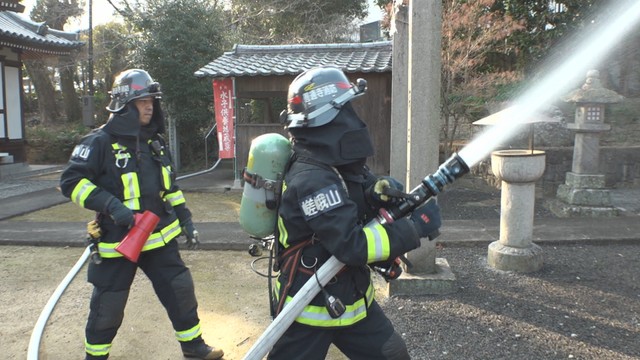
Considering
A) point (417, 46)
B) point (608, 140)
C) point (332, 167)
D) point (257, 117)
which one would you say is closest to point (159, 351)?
point (332, 167)

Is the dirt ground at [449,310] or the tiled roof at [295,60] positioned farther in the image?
the tiled roof at [295,60]

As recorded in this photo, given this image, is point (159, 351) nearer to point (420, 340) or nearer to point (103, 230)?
point (103, 230)

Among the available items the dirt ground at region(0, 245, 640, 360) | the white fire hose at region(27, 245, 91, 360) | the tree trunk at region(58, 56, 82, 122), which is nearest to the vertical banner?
the dirt ground at region(0, 245, 640, 360)

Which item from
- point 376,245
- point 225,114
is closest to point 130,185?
point 376,245

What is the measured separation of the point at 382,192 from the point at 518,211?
124 inches

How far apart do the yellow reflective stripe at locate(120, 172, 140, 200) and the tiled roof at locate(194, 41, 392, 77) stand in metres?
7.50

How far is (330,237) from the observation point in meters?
1.89

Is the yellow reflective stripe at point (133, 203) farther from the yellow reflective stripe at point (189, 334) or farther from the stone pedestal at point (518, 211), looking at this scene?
the stone pedestal at point (518, 211)

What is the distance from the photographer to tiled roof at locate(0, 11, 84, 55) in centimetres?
1156

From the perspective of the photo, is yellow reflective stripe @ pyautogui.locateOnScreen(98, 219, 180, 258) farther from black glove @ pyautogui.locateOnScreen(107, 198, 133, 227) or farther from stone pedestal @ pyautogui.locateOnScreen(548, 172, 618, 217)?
stone pedestal @ pyautogui.locateOnScreen(548, 172, 618, 217)

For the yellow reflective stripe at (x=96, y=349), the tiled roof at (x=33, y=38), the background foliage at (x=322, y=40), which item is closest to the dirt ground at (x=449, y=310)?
the yellow reflective stripe at (x=96, y=349)

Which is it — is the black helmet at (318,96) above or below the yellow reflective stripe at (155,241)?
above

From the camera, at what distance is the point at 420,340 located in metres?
3.40

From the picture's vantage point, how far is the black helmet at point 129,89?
3080 mm
